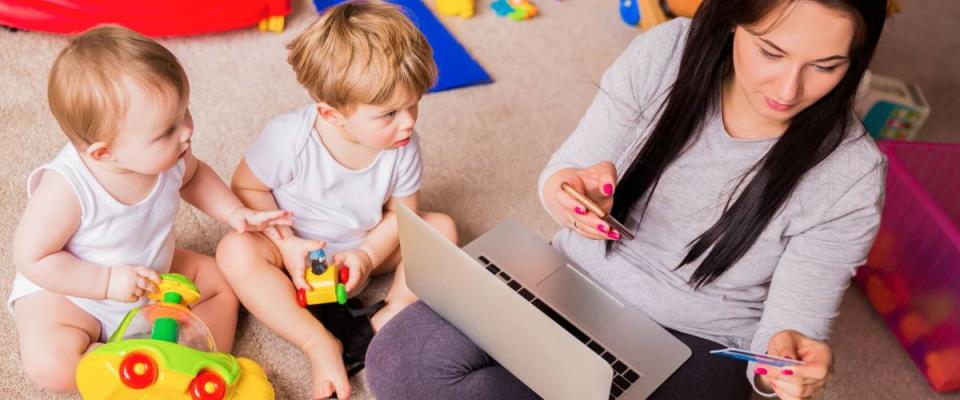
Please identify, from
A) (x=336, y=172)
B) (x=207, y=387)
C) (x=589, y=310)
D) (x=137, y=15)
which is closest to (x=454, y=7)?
(x=137, y=15)

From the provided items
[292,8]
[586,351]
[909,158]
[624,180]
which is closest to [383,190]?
[624,180]

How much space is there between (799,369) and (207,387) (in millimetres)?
645

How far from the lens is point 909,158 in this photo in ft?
4.79

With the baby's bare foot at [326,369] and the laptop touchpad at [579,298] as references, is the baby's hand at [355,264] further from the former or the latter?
the laptop touchpad at [579,298]

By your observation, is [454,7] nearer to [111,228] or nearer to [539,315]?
[111,228]

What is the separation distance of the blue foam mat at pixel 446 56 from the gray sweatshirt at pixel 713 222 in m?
0.66

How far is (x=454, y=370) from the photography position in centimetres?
99

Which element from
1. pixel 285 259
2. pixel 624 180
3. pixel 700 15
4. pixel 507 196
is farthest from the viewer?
pixel 507 196

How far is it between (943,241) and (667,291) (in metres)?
0.53

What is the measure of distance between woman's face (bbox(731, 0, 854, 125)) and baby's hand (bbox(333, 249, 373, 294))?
0.57 metres

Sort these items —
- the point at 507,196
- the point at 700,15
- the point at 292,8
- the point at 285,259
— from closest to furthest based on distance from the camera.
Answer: the point at 700,15
the point at 285,259
the point at 507,196
the point at 292,8

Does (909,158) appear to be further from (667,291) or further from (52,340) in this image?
(52,340)

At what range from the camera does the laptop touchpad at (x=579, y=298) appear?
103 cm

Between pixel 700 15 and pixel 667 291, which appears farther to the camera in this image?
pixel 667 291
